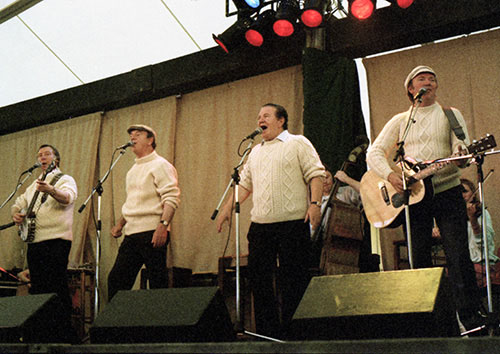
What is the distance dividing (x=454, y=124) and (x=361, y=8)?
1.92m

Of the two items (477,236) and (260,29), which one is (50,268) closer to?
(260,29)

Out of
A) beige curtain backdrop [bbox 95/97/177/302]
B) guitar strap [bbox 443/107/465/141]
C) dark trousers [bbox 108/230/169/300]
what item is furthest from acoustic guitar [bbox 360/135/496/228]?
beige curtain backdrop [bbox 95/97/177/302]

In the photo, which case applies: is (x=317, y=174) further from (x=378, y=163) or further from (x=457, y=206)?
(x=457, y=206)

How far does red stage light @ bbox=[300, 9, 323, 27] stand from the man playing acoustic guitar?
2.42 metres

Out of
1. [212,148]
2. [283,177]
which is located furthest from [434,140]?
[212,148]

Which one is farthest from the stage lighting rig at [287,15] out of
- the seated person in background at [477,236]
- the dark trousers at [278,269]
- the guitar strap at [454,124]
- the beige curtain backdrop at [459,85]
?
the dark trousers at [278,269]

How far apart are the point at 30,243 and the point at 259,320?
201 cm

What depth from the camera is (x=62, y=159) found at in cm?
764

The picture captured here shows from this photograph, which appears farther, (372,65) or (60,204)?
(372,65)

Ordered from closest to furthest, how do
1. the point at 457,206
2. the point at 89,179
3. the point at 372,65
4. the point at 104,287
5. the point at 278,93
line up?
the point at 457,206 → the point at 372,65 → the point at 278,93 → the point at 104,287 → the point at 89,179

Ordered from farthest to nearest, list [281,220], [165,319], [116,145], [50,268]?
[116,145]
[50,268]
[281,220]
[165,319]

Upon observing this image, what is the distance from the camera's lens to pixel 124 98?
23.3 feet

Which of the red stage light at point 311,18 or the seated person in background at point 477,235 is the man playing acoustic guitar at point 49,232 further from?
the seated person in background at point 477,235

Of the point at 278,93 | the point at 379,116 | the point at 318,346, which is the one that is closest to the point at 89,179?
the point at 278,93
